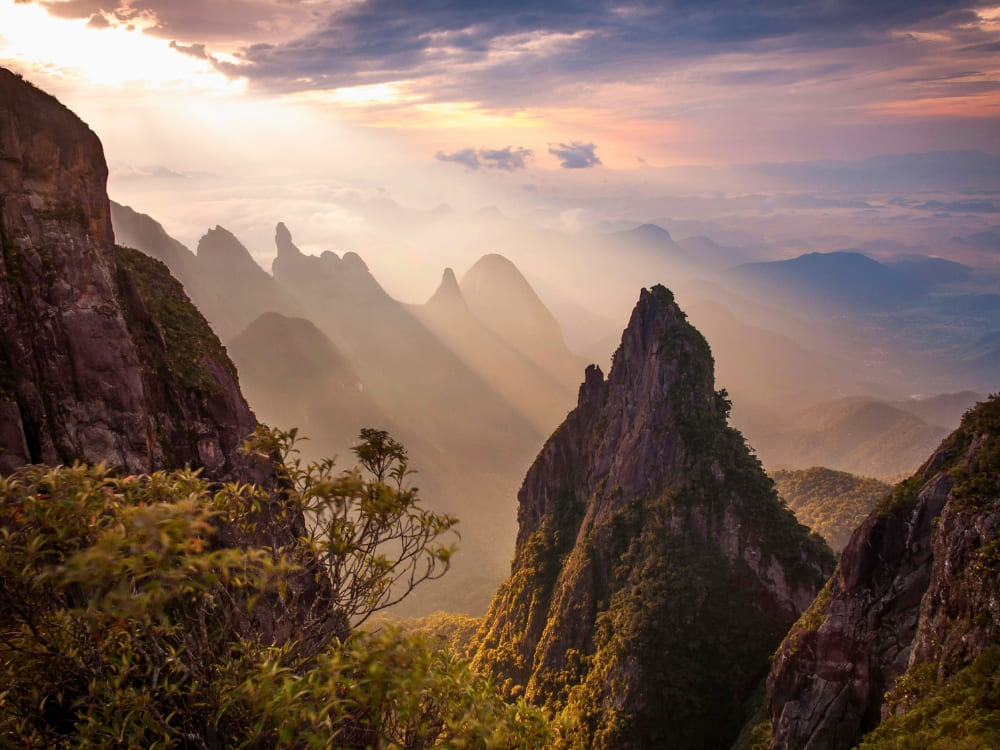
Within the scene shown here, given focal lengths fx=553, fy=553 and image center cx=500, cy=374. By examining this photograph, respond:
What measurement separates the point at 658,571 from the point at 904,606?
2219cm

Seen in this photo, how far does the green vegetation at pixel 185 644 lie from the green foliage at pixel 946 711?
13.4 metres

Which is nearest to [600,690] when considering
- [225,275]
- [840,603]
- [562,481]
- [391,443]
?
[840,603]

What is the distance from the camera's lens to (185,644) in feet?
29.7

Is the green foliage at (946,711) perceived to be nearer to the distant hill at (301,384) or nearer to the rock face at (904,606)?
the rock face at (904,606)

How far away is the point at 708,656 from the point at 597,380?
3226cm

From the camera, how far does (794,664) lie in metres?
27.3

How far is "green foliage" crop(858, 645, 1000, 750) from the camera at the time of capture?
14.6 metres

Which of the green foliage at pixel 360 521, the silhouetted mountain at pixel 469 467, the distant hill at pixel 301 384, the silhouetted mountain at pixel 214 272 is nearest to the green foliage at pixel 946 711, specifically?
the green foliage at pixel 360 521

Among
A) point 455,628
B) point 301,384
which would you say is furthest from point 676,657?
point 301,384

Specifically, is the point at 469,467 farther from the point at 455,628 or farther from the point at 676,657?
the point at 676,657

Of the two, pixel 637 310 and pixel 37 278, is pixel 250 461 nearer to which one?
pixel 37 278

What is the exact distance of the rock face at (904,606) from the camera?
17.7 metres

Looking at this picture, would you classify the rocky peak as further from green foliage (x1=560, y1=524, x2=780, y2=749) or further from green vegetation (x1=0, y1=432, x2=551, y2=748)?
green vegetation (x1=0, y1=432, x2=551, y2=748)

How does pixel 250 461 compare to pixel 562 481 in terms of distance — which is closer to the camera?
pixel 250 461
